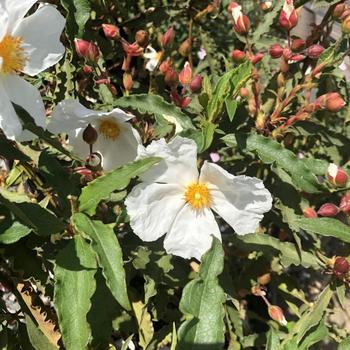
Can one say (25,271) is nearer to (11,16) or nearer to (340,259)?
(11,16)

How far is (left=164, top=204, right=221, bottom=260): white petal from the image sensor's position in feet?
4.41

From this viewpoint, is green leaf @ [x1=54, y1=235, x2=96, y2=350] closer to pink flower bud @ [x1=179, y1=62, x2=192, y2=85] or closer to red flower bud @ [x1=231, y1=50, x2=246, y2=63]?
pink flower bud @ [x1=179, y1=62, x2=192, y2=85]

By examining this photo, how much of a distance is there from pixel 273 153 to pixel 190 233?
26 centimetres

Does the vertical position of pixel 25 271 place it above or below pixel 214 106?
below

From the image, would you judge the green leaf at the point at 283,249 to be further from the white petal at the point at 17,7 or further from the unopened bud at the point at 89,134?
the white petal at the point at 17,7

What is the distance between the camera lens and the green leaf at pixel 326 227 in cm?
143

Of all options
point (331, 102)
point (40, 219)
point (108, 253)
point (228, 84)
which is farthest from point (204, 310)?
point (331, 102)

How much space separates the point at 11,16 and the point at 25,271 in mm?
574

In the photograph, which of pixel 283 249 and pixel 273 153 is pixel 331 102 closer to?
pixel 273 153

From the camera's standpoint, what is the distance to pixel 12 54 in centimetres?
117

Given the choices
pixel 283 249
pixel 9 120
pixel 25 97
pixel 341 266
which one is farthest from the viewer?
pixel 283 249

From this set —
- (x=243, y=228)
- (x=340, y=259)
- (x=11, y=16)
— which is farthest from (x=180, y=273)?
(x=11, y=16)

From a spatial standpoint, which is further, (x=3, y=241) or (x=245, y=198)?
(x=245, y=198)

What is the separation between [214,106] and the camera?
1340mm
